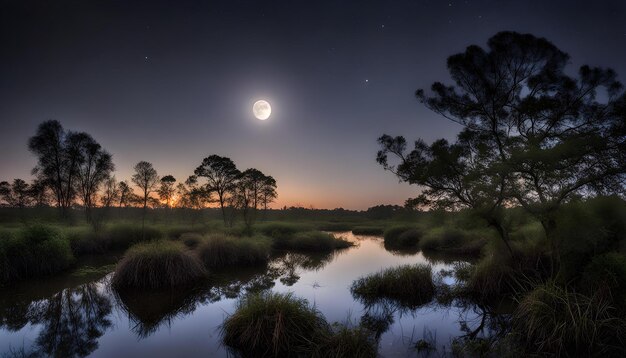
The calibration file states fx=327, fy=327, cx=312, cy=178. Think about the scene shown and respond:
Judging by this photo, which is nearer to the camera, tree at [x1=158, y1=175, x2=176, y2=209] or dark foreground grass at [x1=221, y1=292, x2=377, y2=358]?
dark foreground grass at [x1=221, y1=292, x2=377, y2=358]

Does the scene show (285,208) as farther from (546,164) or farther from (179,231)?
(546,164)

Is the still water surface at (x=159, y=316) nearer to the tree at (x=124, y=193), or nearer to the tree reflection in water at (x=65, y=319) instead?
the tree reflection in water at (x=65, y=319)

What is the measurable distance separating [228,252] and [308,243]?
1169 cm

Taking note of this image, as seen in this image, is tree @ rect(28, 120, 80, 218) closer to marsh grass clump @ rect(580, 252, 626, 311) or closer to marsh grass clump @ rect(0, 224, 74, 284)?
marsh grass clump @ rect(0, 224, 74, 284)

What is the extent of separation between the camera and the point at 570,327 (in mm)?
8047

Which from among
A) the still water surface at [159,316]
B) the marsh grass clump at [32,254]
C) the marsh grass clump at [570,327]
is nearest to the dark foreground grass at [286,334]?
the still water surface at [159,316]

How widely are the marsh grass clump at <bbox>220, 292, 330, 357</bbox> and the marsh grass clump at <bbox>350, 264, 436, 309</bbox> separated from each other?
514cm

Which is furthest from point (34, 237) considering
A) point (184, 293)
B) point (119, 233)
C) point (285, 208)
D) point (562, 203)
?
point (285, 208)

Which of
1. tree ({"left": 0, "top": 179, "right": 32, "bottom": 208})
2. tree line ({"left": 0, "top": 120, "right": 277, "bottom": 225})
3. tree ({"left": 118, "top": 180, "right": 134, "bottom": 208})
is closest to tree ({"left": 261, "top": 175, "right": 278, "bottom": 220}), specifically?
tree line ({"left": 0, "top": 120, "right": 277, "bottom": 225})

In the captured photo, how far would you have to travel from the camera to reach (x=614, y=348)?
771cm

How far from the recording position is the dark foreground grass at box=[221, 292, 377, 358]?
7465mm

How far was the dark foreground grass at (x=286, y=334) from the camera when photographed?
746 centimetres

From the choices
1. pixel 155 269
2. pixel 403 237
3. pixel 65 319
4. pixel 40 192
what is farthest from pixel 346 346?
pixel 40 192

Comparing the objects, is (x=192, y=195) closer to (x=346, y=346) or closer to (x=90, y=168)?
(x=90, y=168)
